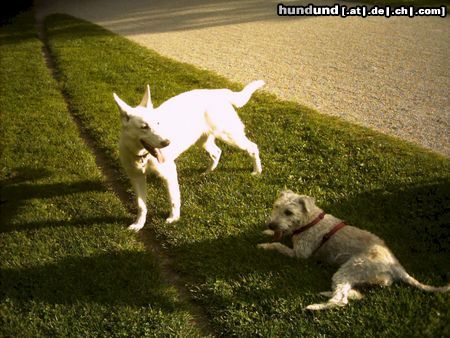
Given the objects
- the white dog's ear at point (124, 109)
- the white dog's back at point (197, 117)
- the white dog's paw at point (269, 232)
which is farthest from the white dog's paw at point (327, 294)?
the white dog's ear at point (124, 109)

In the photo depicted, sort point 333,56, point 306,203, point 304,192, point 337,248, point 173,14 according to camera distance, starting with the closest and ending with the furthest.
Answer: point 337,248
point 306,203
point 304,192
point 333,56
point 173,14

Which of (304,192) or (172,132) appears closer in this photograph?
(172,132)

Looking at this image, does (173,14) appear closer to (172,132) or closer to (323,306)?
(172,132)

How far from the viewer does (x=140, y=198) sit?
4.98m

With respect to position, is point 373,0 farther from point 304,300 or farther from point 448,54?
point 304,300

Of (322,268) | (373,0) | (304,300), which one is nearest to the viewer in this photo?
(304,300)

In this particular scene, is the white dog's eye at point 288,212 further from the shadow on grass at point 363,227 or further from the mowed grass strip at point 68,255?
the mowed grass strip at point 68,255

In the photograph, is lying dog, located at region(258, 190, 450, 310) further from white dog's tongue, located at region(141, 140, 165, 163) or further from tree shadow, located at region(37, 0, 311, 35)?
tree shadow, located at region(37, 0, 311, 35)

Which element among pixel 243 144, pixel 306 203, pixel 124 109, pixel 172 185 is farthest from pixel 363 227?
pixel 124 109

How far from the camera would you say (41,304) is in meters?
4.07

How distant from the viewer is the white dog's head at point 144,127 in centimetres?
426

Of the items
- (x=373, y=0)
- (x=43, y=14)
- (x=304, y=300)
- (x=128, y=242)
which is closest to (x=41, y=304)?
(x=128, y=242)

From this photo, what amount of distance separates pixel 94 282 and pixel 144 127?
5.32ft

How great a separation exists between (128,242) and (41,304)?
43.0 inches
